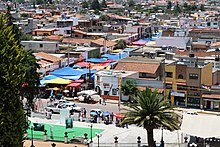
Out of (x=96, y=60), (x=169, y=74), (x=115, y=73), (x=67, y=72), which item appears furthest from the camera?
(x=96, y=60)

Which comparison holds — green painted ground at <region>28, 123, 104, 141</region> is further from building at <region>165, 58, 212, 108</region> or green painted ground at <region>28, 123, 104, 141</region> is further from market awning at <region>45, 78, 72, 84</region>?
market awning at <region>45, 78, 72, 84</region>

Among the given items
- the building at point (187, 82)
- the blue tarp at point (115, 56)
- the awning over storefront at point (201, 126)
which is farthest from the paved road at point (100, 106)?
the blue tarp at point (115, 56)

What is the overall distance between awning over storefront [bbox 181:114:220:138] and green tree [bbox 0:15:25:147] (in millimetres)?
9112

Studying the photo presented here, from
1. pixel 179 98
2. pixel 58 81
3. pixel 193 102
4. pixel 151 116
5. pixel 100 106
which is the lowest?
pixel 100 106

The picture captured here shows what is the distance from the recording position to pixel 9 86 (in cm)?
1246

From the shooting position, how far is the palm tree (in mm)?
20109

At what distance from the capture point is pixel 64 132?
24141 millimetres

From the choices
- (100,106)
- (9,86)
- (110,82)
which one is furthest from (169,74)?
(9,86)

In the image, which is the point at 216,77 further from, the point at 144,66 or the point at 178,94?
the point at 144,66

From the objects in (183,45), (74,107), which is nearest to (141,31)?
(183,45)

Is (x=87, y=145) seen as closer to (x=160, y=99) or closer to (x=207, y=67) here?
(x=160, y=99)

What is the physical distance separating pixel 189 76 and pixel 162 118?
13.4 m

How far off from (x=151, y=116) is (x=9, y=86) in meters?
9.09

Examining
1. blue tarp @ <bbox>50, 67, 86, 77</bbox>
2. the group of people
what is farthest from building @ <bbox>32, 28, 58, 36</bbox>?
the group of people
